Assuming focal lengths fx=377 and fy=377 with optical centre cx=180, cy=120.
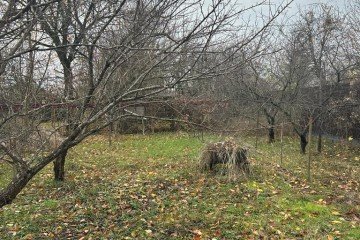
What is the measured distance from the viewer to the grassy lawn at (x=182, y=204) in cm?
474

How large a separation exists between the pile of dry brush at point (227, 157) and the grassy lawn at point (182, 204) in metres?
0.24

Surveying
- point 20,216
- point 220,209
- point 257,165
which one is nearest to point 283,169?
point 257,165

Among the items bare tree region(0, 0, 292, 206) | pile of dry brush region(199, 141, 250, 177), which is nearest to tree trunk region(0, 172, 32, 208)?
bare tree region(0, 0, 292, 206)

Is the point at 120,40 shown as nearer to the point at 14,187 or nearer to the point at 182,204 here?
the point at 14,187

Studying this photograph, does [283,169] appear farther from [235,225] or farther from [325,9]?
[325,9]

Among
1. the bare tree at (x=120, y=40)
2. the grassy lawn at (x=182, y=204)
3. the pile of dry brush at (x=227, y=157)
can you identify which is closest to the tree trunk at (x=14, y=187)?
the bare tree at (x=120, y=40)

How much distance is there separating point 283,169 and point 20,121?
20.7 feet

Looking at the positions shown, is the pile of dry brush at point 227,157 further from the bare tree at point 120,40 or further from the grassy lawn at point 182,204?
the bare tree at point 120,40

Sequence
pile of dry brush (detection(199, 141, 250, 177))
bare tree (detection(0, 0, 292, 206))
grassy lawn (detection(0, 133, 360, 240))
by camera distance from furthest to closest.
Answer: pile of dry brush (detection(199, 141, 250, 177)), grassy lawn (detection(0, 133, 360, 240)), bare tree (detection(0, 0, 292, 206))

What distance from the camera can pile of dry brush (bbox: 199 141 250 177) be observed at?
24.7 ft

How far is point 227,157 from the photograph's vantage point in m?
7.77

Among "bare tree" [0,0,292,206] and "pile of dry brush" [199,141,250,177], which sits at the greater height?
"bare tree" [0,0,292,206]

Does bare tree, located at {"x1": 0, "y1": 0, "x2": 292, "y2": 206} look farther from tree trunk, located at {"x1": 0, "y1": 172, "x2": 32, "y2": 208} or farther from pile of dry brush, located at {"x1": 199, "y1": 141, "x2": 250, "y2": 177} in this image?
pile of dry brush, located at {"x1": 199, "y1": 141, "x2": 250, "y2": 177}

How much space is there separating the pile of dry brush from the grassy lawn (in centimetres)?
24
